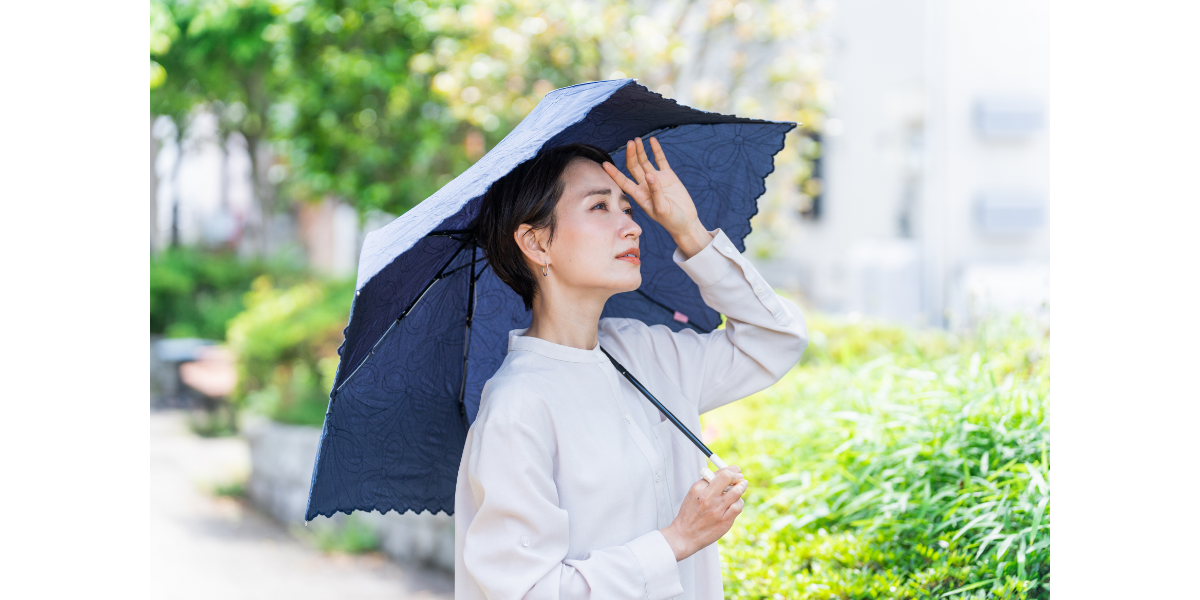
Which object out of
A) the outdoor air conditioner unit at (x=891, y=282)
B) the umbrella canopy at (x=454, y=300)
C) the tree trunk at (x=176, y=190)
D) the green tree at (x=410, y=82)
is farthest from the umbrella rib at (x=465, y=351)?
the tree trunk at (x=176, y=190)

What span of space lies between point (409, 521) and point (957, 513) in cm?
340

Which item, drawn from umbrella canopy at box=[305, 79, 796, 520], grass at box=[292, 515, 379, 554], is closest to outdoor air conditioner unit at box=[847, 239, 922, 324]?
grass at box=[292, 515, 379, 554]

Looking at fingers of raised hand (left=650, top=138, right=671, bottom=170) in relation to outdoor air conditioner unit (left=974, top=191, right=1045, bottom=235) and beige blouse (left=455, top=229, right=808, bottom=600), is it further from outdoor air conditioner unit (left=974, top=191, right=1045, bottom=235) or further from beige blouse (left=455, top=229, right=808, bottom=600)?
outdoor air conditioner unit (left=974, top=191, right=1045, bottom=235)

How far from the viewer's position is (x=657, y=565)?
1548 mm

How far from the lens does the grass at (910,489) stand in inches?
96.3

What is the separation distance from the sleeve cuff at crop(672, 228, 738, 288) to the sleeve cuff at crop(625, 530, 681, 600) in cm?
56

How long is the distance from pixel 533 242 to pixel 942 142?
786cm

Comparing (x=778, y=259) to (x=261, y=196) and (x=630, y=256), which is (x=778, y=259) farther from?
(x=630, y=256)

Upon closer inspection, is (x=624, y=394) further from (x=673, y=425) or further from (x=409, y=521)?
(x=409, y=521)

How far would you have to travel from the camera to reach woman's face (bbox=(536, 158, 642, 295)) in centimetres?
169

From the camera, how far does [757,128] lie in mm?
2117

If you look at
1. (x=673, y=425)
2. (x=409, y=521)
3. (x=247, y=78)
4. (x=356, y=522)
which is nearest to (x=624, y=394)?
(x=673, y=425)

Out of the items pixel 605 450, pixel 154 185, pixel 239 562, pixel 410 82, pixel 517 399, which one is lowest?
pixel 239 562

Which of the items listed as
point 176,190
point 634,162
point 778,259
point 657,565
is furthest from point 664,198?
point 176,190
